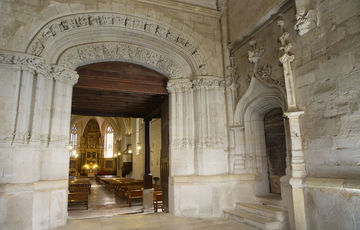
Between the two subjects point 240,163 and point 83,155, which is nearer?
point 240,163

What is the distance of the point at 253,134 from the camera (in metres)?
5.68

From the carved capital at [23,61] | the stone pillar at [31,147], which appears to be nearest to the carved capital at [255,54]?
the stone pillar at [31,147]

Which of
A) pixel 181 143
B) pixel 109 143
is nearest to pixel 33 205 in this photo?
pixel 181 143

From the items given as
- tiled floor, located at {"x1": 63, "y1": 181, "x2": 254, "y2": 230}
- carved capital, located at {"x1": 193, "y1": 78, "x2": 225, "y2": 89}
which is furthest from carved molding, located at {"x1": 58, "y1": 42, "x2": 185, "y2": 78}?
tiled floor, located at {"x1": 63, "y1": 181, "x2": 254, "y2": 230}

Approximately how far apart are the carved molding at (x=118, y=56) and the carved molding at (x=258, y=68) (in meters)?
1.63

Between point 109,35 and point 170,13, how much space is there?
1547 mm

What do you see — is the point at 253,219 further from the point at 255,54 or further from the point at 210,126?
the point at 255,54

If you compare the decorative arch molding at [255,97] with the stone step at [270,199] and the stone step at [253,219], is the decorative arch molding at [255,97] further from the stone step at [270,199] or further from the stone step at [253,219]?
the stone step at [253,219]

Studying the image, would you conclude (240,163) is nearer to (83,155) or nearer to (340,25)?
(340,25)

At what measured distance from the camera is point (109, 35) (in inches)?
226

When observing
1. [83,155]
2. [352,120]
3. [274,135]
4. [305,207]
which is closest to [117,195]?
[274,135]

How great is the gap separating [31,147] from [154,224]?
256 cm

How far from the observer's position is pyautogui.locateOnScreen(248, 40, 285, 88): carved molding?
4961 millimetres

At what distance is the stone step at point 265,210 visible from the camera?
4.27 m
